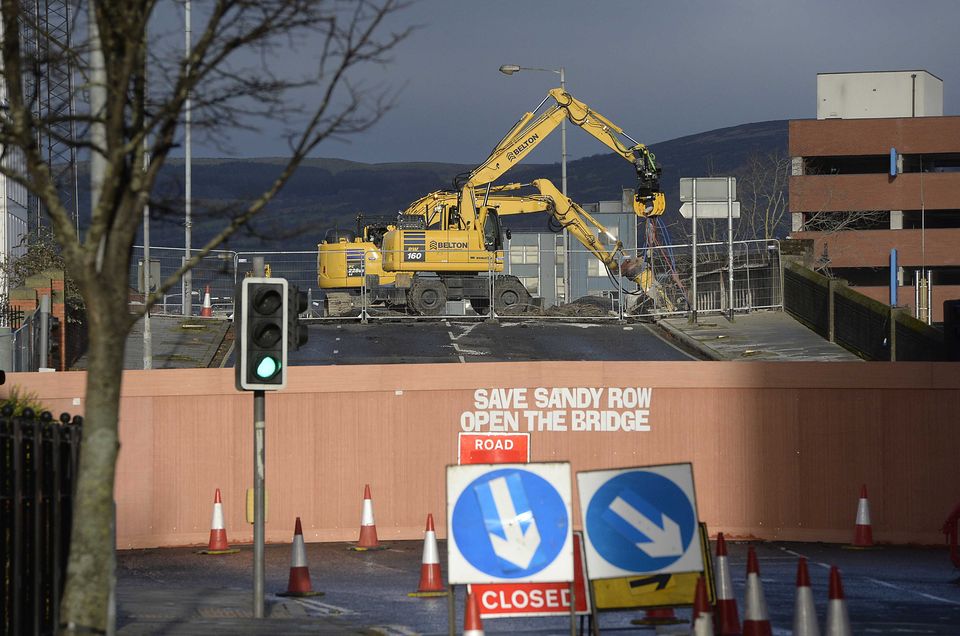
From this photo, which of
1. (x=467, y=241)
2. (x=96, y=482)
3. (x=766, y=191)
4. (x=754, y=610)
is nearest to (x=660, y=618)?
(x=754, y=610)

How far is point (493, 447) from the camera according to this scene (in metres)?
17.3

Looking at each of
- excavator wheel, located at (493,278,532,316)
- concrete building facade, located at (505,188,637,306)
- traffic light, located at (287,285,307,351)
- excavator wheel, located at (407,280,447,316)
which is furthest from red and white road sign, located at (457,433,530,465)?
concrete building facade, located at (505,188,637,306)

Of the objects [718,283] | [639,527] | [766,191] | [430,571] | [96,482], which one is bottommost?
[430,571]

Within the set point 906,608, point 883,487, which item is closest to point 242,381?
point 906,608

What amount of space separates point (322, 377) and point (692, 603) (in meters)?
12.4

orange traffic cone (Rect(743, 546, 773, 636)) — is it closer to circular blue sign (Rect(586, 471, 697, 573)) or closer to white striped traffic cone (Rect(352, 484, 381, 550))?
circular blue sign (Rect(586, 471, 697, 573))

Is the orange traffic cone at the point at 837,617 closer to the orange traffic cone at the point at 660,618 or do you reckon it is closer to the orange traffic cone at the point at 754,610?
the orange traffic cone at the point at 754,610

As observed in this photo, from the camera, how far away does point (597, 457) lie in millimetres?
22234

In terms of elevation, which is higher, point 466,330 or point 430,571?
point 466,330

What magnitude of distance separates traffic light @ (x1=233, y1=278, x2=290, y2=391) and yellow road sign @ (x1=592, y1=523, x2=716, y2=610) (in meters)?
4.00

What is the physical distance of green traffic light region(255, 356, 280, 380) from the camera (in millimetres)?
13297

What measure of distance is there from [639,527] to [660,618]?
2578 mm

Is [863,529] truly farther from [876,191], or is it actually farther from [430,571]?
[876,191]

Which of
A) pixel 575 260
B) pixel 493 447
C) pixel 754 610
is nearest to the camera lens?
pixel 754 610
